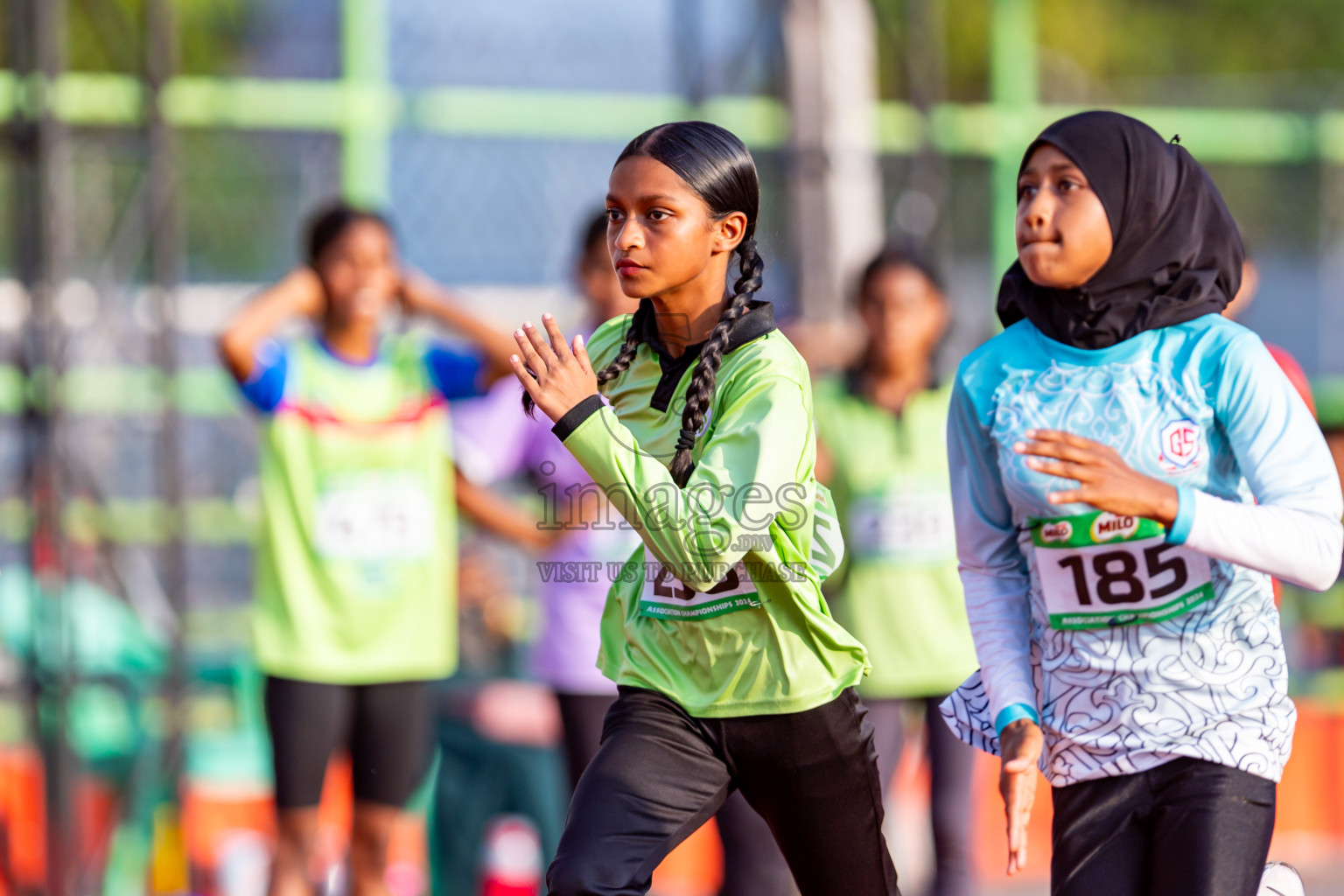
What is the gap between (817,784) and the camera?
3002 mm

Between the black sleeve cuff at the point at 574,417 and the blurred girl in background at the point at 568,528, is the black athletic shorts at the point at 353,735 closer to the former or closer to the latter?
the blurred girl in background at the point at 568,528

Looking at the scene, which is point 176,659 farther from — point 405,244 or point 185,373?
point 405,244

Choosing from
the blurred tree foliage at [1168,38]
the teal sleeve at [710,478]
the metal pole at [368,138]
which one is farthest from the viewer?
the blurred tree foliage at [1168,38]

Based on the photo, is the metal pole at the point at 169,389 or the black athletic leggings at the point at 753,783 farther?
the metal pole at the point at 169,389

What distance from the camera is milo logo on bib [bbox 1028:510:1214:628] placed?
2805mm

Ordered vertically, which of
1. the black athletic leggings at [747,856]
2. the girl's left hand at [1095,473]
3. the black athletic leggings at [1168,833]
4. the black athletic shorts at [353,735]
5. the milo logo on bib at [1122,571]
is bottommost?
the black athletic leggings at [747,856]

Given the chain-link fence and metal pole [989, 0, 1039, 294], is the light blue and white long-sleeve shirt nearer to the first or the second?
the chain-link fence

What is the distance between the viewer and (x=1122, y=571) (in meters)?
2.83

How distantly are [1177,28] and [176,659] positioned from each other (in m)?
18.1

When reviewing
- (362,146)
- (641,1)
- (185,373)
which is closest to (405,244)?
(362,146)

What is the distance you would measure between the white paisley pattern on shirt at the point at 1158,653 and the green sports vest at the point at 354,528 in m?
2.35

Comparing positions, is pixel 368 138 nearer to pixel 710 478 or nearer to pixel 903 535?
pixel 903 535

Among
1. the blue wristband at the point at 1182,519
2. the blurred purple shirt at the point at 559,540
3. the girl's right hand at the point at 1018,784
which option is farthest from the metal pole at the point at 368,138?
the blue wristband at the point at 1182,519

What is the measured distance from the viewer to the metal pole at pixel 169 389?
5.88m
